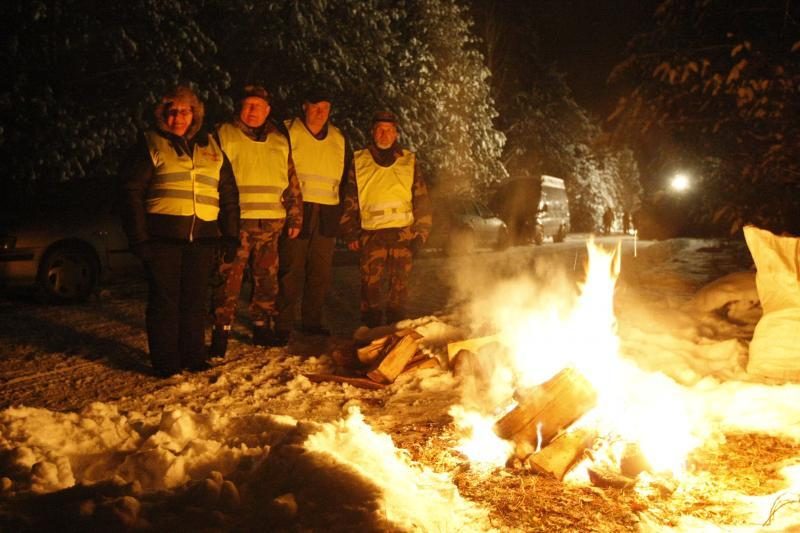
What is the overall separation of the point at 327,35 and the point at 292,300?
829 cm

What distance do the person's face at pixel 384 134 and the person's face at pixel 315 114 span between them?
0.57 m

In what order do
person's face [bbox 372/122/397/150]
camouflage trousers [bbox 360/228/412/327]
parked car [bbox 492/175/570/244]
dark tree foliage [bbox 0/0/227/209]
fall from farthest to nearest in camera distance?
1. parked car [bbox 492/175/570/244]
2. dark tree foliage [bbox 0/0/227/209]
3. camouflage trousers [bbox 360/228/412/327]
4. person's face [bbox 372/122/397/150]

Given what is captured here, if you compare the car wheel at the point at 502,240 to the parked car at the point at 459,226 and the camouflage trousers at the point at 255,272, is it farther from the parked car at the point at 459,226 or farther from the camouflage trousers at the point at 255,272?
the camouflage trousers at the point at 255,272

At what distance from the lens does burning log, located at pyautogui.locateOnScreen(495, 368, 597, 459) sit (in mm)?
3361

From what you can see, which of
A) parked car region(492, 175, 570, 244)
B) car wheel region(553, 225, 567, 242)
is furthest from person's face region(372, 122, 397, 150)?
car wheel region(553, 225, 567, 242)

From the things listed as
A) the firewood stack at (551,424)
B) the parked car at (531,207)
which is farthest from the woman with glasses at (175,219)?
the parked car at (531,207)

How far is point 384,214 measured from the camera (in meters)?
6.05

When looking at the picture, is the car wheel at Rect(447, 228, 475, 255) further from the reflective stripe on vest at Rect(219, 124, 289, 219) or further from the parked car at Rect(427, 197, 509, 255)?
the reflective stripe on vest at Rect(219, 124, 289, 219)

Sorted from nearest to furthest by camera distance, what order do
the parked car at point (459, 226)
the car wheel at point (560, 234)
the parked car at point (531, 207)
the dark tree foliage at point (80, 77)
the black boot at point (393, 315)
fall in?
the black boot at point (393, 315) < the dark tree foliage at point (80, 77) < the parked car at point (459, 226) < the parked car at point (531, 207) < the car wheel at point (560, 234)

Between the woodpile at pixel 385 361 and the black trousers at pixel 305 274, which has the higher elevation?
the black trousers at pixel 305 274

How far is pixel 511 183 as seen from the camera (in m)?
22.7

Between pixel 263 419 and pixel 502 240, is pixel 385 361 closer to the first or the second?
pixel 263 419

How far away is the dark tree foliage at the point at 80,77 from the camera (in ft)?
29.1

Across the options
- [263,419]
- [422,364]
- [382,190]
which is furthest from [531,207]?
[263,419]
